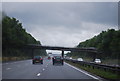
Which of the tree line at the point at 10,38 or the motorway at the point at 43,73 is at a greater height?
the tree line at the point at 10,38

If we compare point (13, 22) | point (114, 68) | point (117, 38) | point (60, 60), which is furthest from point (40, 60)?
point (13, 22)

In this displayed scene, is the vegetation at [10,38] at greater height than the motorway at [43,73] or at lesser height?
greater

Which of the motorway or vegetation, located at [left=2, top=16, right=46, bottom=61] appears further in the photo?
vegetation, located at [left=2, top=16, right=46, bottom=61]

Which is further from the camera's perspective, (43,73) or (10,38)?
(10,38)

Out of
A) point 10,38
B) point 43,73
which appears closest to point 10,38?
point 10,38

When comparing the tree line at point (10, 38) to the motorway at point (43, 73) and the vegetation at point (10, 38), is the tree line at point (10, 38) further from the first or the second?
the motorway at point (43, 73)

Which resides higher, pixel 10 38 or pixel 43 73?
pixel 10 38

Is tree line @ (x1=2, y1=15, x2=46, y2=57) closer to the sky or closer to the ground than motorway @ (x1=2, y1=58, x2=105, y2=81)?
closer to the sky

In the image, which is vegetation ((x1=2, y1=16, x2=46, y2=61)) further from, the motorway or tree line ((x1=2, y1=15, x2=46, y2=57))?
the motorway

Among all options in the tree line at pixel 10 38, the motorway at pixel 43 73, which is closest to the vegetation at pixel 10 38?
the tree line at pixel 10 38

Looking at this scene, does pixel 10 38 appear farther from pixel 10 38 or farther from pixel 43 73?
pixel 43 73

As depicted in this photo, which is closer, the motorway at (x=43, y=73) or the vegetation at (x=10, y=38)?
the motorway at (x=43, y=73)

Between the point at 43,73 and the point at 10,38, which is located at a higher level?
the point at 10,38

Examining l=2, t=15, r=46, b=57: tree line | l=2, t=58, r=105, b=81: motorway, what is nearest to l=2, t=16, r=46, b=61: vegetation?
l=2, t=15, r=46, b=57: tree line
